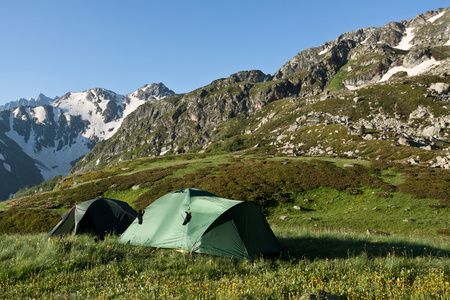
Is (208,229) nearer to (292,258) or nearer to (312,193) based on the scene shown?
(292,258)

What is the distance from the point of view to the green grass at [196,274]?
6.45 m

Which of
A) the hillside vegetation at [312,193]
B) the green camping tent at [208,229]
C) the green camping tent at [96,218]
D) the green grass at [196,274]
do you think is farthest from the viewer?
the hillside vegetation at [312,193]

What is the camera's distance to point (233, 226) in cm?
1053

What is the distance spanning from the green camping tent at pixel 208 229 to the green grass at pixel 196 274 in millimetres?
515

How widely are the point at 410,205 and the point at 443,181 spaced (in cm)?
872

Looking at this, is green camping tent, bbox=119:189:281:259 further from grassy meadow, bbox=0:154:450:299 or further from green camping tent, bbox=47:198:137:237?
green camping tent, bbox=47:198:137:237

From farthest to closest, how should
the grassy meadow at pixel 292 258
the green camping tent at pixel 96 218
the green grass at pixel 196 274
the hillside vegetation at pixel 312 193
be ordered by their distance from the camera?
the hillside vegetation at pixel 312 193
the green camping tent at pixel 96 218
the grassy meadow at pixel 292 258
the green grass at pixel 196 274

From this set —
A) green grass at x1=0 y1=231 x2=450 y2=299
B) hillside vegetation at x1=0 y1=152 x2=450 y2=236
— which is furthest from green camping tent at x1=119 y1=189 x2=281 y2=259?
hillside vegetation at x1=0 y1=152 x2=450 y2=236

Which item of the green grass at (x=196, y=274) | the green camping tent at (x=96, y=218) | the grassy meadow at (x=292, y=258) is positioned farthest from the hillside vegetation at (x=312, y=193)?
the green camping tent at (x=96, y=218)

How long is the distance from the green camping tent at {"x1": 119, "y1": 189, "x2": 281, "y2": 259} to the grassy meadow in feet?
1.72

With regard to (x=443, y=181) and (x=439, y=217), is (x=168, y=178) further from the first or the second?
(x=443, y=181)

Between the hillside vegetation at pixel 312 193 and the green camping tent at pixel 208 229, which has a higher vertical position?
the green camping tent at pixel 208 229

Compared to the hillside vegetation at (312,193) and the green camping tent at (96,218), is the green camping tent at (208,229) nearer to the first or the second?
the green camping tent at (96,218)

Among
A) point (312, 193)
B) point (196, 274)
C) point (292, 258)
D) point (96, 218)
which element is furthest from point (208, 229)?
point (312, 193)
